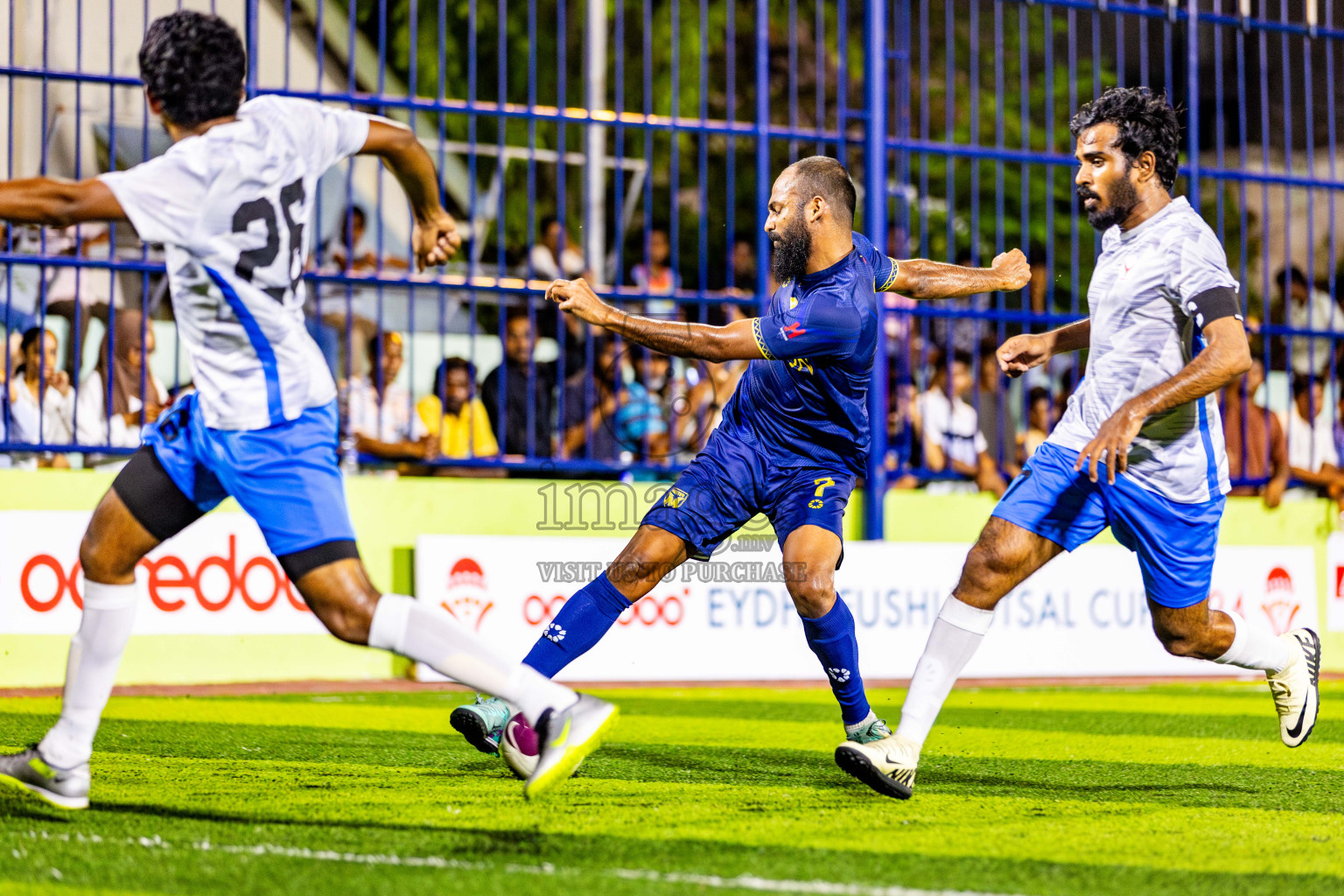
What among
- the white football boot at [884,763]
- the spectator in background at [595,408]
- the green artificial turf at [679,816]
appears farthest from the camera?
the spectator in background at [595,408]

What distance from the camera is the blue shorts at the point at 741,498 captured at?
541 centimetres

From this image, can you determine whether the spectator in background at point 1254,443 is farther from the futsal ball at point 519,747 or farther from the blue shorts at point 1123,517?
the futsal ball at point 519,747

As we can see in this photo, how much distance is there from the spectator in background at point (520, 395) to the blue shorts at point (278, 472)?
5942 millimetres

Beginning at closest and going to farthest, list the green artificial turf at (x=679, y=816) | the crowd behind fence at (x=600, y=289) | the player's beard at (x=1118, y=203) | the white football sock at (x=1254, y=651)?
1. the green artificial turf at (x=679, y=816)
2. the player's beard at (x=1118, y=203)
3. the white football sock at (x=1254, y=651)
4. the crowd behind fence at (x=600, y=289)

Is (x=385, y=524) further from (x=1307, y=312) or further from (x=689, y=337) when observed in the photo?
(x=1307, y=312)

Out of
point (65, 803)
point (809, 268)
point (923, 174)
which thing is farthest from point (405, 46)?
point (65, 803)

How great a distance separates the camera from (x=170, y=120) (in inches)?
158

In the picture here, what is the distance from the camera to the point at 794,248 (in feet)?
18.1

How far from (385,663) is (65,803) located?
5517 millimetres

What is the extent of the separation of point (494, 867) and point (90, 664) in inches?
56.7

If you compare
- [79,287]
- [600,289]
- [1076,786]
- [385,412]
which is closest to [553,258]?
[600,289]

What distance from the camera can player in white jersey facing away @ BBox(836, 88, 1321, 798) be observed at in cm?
493

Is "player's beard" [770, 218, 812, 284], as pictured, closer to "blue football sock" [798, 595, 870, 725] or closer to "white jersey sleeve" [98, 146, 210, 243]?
"blue football sock" [798, 595, 870, 725]

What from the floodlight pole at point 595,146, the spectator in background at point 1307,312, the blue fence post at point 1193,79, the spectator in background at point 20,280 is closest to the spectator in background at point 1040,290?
the blue fence post at point 1193,79
